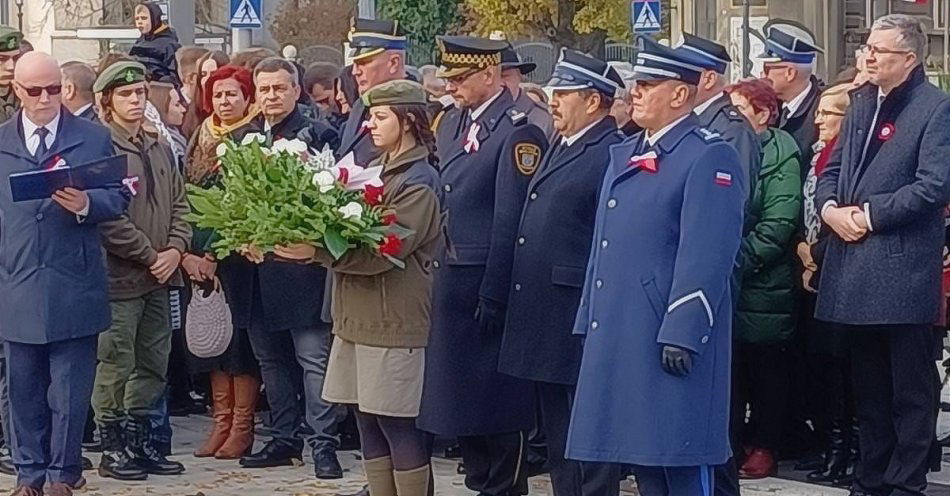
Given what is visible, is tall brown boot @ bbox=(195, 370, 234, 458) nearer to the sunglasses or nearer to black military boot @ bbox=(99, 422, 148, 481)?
black military boot @ bbox=(99, 422, 148, 481)

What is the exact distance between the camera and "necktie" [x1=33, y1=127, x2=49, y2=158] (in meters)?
8.14

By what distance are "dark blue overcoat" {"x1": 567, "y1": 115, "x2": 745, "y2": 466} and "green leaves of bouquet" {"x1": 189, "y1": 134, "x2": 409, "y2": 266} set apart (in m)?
1.00

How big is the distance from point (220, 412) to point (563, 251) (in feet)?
9.61

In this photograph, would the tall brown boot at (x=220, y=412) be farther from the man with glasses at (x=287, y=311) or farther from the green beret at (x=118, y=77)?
the green beret at (x=118, y=77)

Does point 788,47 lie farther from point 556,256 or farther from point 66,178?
point 66,178

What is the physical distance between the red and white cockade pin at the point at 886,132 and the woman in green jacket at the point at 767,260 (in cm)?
72

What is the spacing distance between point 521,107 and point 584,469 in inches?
68.5

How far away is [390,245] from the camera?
706cm

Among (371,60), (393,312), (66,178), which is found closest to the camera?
(393,312)

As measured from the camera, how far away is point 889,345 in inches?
314

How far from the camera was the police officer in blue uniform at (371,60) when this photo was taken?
8.48 m

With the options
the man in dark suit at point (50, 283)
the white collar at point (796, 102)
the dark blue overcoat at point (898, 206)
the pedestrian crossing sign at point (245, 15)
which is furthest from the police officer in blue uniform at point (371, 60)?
the pedestrian crossing sign at point (245, 15)

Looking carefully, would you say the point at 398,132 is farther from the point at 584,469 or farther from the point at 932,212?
the point at 932,212

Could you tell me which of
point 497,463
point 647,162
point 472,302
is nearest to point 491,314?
point 472,302
